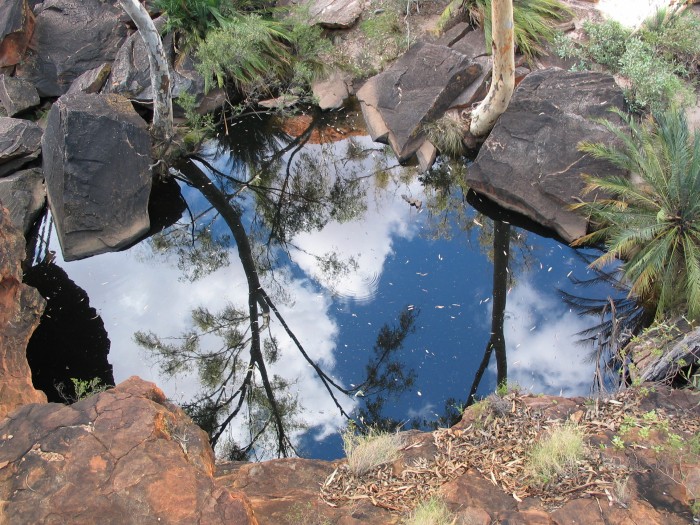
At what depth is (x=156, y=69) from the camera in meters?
7.28

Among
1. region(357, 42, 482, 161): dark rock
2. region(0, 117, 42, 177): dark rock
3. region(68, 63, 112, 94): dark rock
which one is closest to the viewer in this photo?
region(0, 117, 42, 177): dark rock

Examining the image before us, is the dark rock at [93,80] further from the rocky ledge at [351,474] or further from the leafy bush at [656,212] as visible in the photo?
the leafy bush at [656,212]

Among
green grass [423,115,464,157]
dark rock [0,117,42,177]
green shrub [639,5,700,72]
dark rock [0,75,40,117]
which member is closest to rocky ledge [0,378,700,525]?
green grass [423,115,464,157]

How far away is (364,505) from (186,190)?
5.11 m

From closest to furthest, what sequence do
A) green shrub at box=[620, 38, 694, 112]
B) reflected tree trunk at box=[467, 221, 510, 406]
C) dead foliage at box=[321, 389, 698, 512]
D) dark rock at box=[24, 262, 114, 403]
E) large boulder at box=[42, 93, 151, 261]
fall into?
dead foliage at box=[321, 389, 698, 512], reflected tree trunk at box=[467, 221, 510, 406], dark rock at box=[24, 262, 114, 403], large boulder at box=[42, 93, 151, 261], green shrub at box=[620, 38, 694, 112]

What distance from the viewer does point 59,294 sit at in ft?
22.8

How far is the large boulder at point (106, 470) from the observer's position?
3373 mm

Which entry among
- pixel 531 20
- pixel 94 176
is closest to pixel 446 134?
pixel 531 20

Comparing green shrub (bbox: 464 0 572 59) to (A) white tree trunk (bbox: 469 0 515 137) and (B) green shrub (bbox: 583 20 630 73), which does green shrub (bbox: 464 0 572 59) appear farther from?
(A) white tree trunk (bbox: 469 0 515 137)

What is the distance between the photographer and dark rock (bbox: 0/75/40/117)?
8.66m

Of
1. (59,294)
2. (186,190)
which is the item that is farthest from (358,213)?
(59,294)

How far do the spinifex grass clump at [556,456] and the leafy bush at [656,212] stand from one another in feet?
6.32

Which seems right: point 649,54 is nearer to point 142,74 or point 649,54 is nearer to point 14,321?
point 142,74

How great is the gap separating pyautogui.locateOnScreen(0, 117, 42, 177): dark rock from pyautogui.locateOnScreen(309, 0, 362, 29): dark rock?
4.02 m
